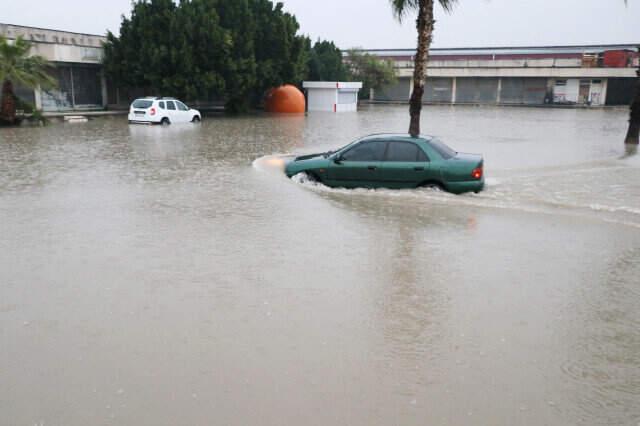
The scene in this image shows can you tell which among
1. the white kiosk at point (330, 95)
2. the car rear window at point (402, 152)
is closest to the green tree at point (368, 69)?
the white kiosk at point (330, 95)

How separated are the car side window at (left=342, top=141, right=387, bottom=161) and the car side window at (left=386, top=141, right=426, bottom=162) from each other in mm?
172

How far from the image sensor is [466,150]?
20938 millimetres

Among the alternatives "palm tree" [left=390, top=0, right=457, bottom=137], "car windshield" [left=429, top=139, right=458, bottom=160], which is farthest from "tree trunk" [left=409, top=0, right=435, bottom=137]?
"car windshield" [left=429, top=139, right=458, bottom=160]

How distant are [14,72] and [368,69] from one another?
41.8m

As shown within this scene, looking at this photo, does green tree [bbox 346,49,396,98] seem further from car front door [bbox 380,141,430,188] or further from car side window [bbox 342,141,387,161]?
car front door [bbox 380,141,430,188]

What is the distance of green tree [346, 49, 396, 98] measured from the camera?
60.7 meters

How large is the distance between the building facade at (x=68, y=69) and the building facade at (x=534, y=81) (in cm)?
3489

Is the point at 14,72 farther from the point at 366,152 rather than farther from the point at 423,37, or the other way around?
the point at 366,152

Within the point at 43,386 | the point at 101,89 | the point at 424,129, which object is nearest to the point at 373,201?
the point at 43,386

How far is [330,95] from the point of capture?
4791 cm

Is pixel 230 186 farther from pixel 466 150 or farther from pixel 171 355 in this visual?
pixel 466 150

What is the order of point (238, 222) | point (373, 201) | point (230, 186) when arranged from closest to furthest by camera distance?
point (238, 222), point (373, 201), point (230, 186)

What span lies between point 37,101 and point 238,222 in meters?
28.0

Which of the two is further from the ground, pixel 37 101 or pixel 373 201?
pixel 37 101
